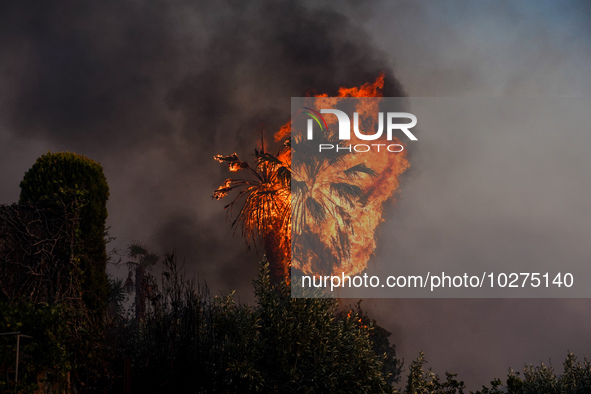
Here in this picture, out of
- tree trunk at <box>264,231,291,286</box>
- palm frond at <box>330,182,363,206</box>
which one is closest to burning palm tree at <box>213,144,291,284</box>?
tree trunk at <box>264,231,291,286</box>

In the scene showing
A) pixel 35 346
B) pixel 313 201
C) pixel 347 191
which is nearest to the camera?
pixel 35 346

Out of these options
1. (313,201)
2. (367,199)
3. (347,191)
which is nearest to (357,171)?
(347,191)

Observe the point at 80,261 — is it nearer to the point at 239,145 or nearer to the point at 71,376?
the point at 71,376

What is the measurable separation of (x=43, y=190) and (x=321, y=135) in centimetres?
1395

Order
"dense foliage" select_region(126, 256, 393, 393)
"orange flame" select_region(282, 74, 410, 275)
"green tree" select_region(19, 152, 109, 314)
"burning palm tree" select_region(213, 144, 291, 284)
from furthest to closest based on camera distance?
"orange flame" select_region(282, 74, 410, 275)
"burning palm tree" select_region(213, 144, 291, 284)
"dense foliage" select_region(126, 256, 393, 393)
"green tree" select_region(19, 152, 109, 314)

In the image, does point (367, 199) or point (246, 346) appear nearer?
point (246, 346)

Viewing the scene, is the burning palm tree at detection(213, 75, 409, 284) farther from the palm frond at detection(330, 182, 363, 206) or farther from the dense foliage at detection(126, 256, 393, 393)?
the dense foliage at detection(126, 256, 393, 393)

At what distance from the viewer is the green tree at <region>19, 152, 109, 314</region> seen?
1002cm

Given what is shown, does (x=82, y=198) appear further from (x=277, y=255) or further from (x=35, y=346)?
(x=277, y=255)

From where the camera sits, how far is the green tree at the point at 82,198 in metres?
10.0

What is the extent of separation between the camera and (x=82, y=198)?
1016cm

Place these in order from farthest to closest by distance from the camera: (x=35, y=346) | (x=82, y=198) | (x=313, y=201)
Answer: (x=313, y=201), (x=82, y=198), (x=35, y=346)

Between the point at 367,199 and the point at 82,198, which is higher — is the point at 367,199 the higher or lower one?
the higher one

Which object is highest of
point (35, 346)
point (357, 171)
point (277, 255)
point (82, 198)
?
point (357, 171)
